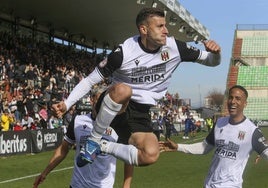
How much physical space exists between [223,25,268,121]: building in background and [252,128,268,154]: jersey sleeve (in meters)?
65.2

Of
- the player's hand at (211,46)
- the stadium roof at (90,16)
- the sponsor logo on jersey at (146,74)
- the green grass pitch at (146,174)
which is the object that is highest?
the stadium roof at (90,16)

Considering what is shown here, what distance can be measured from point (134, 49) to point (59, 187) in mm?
7470

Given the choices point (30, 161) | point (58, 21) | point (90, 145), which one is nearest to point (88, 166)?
point (90, 145)

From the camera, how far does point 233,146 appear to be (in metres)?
6.51

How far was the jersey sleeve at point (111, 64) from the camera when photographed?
618 cm

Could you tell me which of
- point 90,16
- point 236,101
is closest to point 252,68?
point 90,16

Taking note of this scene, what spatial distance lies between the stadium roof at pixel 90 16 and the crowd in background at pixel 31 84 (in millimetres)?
2234

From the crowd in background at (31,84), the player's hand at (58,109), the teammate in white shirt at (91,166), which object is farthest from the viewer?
the crowd in background at (31,84)

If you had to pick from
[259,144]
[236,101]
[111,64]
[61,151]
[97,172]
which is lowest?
[97,172]

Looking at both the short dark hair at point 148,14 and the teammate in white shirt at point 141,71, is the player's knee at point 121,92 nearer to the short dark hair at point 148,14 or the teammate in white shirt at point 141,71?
the teammate in white shirt at point 141,71

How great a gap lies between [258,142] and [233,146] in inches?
11.9

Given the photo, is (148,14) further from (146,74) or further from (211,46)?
(211,46)

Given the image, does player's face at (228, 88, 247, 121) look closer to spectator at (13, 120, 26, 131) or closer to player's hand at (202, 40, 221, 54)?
player's hand at (202, 40, 221, 54)

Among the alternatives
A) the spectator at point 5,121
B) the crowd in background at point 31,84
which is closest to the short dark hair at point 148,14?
the crowd in background at point 31,84
